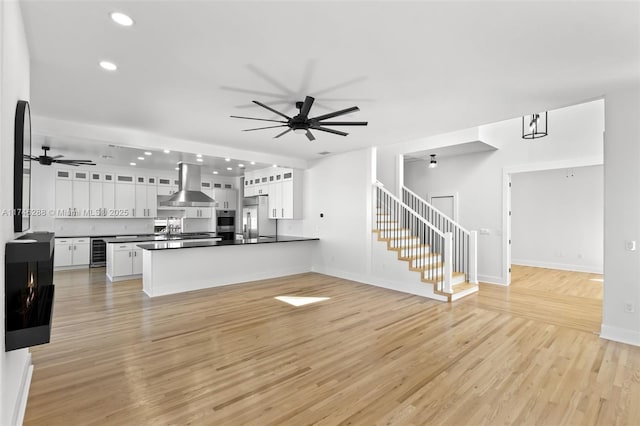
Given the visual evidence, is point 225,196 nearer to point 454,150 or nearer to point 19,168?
point 454,150

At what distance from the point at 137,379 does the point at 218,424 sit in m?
1.05

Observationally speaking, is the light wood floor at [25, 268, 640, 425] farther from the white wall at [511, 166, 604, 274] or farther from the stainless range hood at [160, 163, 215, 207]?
the white wall at [511, 166, 604, 274]

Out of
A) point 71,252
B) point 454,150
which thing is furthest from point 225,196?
point 454,150

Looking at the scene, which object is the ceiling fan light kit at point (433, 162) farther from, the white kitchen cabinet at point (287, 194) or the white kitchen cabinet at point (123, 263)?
the white kitchen cabinet at point (123, 263)

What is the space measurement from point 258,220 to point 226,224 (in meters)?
1.66

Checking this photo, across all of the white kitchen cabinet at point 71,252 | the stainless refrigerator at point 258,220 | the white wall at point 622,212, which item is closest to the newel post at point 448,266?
the white wall at point 622,212

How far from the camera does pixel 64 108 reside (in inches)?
167

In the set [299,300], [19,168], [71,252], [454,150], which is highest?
[454,150]

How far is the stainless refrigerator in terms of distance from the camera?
879 centimetres

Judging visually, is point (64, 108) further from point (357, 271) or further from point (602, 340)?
point (602, 340)

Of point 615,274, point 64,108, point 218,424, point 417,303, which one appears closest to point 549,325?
point 615,274

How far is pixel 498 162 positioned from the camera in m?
6.82

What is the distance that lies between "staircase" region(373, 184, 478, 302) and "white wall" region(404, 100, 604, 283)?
50 centimetres

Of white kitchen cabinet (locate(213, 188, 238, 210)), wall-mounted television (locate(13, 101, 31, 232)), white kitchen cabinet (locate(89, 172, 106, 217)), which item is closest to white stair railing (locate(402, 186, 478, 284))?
white kitchen cabinet (locate(213, 188, 238, 210))
